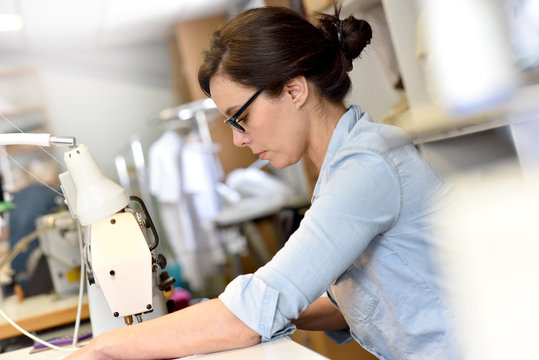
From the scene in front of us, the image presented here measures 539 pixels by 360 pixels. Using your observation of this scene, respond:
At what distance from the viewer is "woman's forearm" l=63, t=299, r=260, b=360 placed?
0.75 meters

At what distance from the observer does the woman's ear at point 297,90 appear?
904 mm

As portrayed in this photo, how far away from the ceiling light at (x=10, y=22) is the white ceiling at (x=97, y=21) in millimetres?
42

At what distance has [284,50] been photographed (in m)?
0.87

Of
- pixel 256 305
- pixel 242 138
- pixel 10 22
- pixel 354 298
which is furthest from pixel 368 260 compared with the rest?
pixel 10 22

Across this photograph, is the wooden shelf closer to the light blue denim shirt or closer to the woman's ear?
the light blue denim shirt

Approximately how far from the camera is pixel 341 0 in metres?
1.09

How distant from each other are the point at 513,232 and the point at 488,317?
4 cm

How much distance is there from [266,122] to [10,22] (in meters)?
4.18

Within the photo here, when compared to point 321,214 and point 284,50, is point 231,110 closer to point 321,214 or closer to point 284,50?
point 284,50

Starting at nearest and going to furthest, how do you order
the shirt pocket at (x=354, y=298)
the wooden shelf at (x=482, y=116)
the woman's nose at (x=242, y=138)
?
the wooden shelf at (x=482, y=116) < the shirt pocket at (x=354, y=298) < the woman's nose at (x=242, y=138)

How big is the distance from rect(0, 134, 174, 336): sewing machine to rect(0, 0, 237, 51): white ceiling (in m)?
3.76

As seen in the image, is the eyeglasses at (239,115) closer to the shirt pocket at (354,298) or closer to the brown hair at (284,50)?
the brown hair at (284,50)

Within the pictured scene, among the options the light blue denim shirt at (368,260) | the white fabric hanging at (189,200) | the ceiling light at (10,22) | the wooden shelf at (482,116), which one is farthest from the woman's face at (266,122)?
the ceiling light at (10,22)

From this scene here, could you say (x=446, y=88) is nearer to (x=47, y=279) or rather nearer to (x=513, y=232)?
(x=513, y=232)
